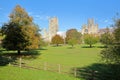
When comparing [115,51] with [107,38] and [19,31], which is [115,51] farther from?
[19,31]

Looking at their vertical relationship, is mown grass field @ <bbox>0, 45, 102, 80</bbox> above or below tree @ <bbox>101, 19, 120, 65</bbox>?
below

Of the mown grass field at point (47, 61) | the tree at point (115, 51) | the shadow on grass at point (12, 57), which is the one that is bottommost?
the mown grass field at point (47, 61)

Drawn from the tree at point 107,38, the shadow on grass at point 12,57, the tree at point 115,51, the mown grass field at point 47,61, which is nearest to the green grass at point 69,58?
the mown grass field at point 47,61

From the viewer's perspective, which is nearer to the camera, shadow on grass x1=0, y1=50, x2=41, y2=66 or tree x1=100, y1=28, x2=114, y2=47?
tree x1=100, y1=28, x2=114, y2=47

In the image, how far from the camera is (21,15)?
161ft

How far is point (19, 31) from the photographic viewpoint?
47.0m

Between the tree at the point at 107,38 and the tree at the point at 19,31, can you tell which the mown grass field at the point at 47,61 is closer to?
the tree at the point at 19,31

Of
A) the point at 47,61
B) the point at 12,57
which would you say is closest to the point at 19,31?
the point at 12,57

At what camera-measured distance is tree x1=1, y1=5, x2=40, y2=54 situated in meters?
46.9

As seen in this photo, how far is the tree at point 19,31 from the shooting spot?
46906 mm

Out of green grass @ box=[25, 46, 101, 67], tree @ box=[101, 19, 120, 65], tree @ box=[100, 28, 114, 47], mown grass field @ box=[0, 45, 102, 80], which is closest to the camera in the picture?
tree @ box=[101, 19, 120, 65]

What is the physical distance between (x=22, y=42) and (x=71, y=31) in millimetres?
121412

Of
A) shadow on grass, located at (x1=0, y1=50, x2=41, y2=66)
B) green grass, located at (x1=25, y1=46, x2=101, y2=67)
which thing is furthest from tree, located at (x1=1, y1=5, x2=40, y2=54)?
green grass, located at (x1=25, y1=46, x2=101, y2=67)

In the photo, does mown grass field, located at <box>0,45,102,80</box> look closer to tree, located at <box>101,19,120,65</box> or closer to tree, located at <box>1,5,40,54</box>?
tree, located at <box>1,5,40,54</box>
